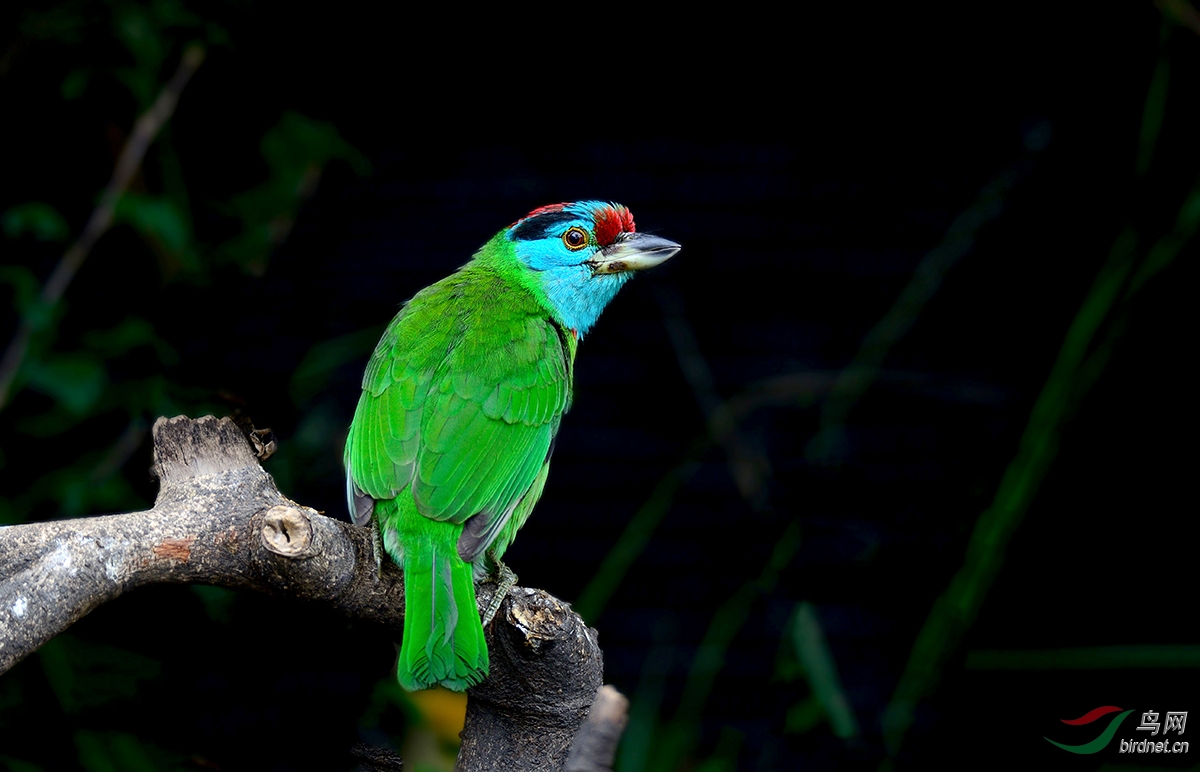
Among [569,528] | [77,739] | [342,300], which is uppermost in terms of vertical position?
[342,300]

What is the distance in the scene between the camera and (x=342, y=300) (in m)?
3.41

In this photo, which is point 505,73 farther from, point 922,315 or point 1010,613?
point 1010,613

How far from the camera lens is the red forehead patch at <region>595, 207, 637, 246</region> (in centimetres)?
249

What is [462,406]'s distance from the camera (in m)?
2.03

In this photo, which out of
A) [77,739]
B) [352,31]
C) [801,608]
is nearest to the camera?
[77,739]

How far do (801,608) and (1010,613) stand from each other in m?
0.89

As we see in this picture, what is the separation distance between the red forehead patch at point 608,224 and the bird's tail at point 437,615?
92 cm

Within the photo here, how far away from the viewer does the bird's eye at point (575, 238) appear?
2475 mm

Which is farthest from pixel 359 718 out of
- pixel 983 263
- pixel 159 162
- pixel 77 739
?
pixel 983 263

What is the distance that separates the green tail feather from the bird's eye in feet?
2.87

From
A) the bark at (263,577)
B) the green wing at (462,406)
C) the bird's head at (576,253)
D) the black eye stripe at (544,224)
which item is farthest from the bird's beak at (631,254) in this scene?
the bark at (263,577)

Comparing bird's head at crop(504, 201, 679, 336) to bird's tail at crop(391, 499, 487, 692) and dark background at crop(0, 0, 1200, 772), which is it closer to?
bird's tail at crop(391, 499, 487, 692)

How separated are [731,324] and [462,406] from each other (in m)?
1.77

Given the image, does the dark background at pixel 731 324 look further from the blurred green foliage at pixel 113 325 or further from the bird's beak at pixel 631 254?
the bird's beak at pixel 631 254
